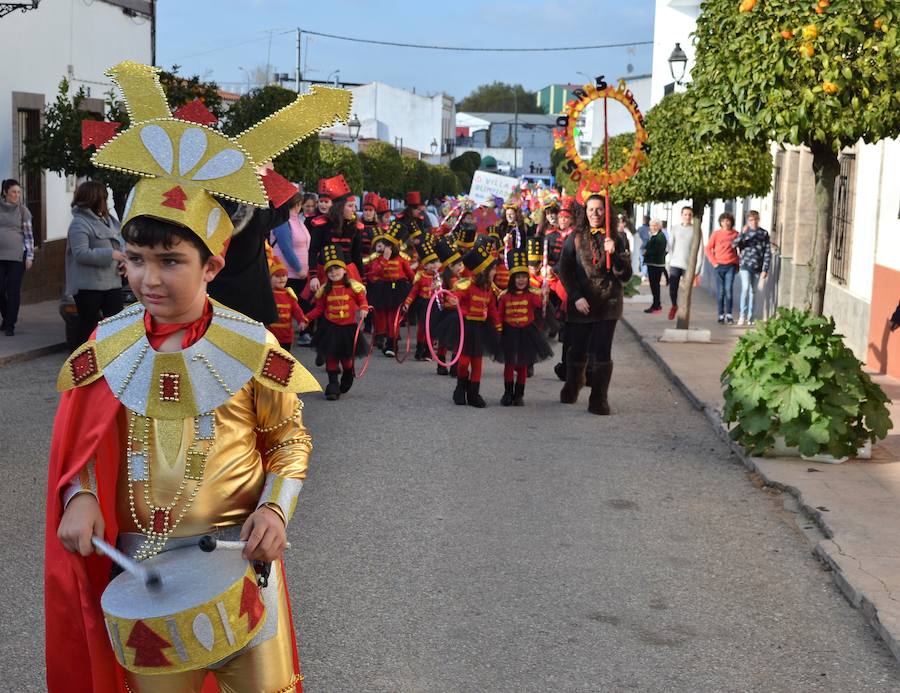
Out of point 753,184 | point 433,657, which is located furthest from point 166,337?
point 753,184

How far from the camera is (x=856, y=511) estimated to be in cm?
819

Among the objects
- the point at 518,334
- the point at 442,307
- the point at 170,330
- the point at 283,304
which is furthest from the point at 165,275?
the point at 442,307

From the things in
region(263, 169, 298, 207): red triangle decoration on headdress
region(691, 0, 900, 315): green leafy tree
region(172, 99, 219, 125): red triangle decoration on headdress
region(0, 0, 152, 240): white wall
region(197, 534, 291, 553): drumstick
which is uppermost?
region(0, 0, 152, 240): white wall

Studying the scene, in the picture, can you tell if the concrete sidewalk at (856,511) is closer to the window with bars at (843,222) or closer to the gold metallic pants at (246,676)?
the gold metallic pants at (246,676)

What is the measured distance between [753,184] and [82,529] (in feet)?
56.0

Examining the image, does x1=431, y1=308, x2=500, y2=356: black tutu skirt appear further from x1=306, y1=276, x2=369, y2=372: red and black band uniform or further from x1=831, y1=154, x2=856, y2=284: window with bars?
x1=831, y1=154, x2=856, y2=284: window with bars

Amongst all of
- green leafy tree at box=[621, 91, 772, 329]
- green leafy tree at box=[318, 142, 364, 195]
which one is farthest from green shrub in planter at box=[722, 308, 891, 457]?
green leafy tree at box=[318, 142, 364, 195]

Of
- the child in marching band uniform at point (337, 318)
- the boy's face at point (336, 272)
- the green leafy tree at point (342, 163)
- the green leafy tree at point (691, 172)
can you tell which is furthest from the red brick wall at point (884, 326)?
the green leafy tree at point (342, 163)

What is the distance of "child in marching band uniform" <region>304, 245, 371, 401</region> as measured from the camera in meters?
12.9

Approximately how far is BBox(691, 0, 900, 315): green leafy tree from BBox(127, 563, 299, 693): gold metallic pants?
7.44 m

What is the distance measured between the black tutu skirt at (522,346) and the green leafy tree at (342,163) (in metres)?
26.8

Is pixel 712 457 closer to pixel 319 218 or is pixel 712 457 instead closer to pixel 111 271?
pixel 111 271

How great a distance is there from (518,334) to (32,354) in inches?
220

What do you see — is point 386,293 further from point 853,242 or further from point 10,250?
point 853,242
